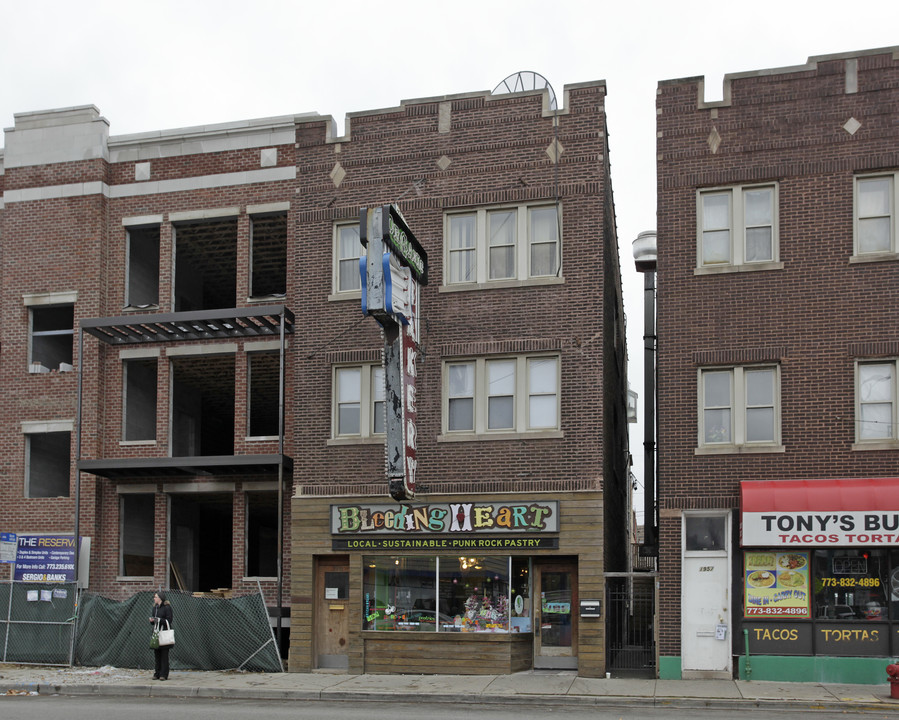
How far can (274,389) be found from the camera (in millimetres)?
28875

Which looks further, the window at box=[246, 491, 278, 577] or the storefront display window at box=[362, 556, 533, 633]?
the window at box=[246, 491, 278, 577]

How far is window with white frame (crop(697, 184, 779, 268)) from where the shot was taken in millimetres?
21156

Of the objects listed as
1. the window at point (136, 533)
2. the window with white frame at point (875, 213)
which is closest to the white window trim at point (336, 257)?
the window at point (136, 533)

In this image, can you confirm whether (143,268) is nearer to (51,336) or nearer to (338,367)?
(51,336)

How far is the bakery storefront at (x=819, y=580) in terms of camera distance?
19.4m

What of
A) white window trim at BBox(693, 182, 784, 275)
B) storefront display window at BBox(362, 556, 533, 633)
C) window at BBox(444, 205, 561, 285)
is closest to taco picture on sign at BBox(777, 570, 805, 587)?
storefront display window at BBox(362, 556, 533, 633)

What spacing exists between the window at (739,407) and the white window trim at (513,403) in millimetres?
2831

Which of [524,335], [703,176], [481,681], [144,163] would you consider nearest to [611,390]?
[524,335]

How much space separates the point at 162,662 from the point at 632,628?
29.5 feet

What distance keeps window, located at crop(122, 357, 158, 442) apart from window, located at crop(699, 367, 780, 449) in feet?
42.8

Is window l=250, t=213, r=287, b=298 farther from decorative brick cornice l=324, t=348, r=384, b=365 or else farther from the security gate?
the security gate

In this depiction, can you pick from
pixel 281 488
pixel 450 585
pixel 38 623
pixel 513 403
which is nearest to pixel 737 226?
pixel 513 403

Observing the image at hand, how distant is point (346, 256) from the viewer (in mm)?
23859

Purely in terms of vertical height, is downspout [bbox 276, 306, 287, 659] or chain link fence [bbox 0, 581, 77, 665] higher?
downspout [bbox 276, 306, 287, 659]
